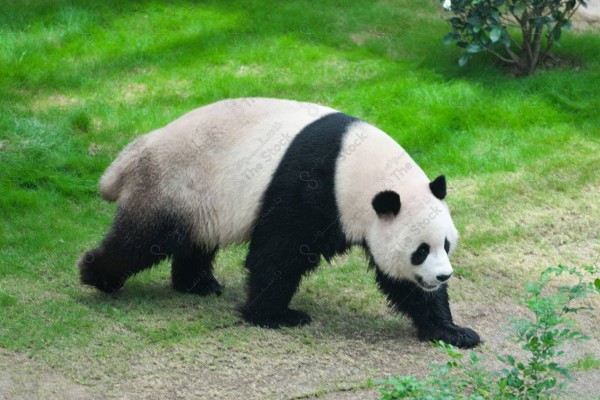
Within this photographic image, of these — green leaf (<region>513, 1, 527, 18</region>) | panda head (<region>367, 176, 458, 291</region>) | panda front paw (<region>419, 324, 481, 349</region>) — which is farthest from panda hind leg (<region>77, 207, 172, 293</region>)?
green leaf (<region>513, 1, 527, 18</region>)

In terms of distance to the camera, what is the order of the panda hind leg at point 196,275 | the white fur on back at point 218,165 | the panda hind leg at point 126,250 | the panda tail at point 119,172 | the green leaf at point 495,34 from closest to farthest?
1. the white fur on back at point 218,165
2. the panda hind leg at point 126,250
3. the panda tail at point 119,172
4. the panda hind leg at point 196,275
5. the green leaf at point 495,34

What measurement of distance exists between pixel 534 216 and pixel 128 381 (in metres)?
3.92

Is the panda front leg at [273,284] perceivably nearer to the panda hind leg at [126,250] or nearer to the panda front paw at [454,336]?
the panda hind leg at [126,250]

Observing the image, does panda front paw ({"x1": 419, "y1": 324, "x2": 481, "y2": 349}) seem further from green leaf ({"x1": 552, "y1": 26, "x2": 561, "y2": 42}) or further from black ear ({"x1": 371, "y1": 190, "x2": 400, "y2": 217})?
green leaf ({"x1": 552, "y1": 26, "x2": 561, "y2": 42})

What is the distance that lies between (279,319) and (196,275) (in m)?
0.79

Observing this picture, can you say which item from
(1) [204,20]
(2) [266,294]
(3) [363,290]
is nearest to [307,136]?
(2) [266,294]

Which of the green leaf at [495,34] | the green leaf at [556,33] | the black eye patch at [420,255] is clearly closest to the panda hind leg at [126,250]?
the black eye patch at [420,255]

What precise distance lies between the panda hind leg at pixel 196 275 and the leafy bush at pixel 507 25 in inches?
162

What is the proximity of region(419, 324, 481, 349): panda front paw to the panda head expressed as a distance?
334mm

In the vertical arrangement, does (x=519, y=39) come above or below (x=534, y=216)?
above

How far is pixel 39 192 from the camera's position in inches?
300

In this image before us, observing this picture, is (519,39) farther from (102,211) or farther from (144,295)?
(144,295)

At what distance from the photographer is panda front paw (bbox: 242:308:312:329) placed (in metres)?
5.63

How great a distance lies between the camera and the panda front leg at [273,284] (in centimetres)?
545
